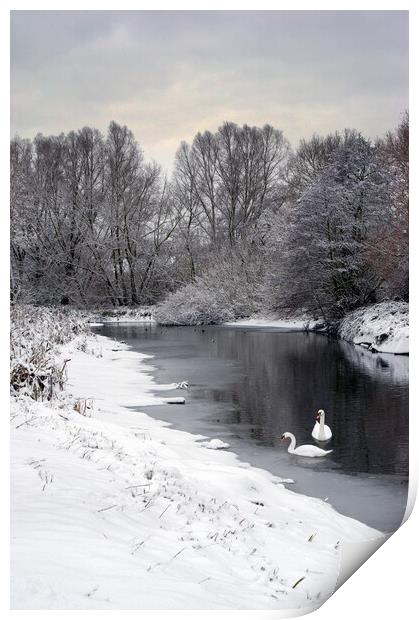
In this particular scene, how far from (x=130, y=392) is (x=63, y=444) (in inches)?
144

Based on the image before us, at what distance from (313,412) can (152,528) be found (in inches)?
126

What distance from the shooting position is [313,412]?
5953mm

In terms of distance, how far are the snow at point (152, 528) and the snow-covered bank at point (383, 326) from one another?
8.20ft

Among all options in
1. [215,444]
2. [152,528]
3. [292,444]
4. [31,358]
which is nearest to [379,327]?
[292,444]

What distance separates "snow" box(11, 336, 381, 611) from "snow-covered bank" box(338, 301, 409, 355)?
2.50 meters

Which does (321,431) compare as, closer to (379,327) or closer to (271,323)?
(379,327)

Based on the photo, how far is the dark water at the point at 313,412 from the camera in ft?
13.9

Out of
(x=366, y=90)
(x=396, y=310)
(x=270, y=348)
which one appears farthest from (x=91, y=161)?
(x=270, y=348)

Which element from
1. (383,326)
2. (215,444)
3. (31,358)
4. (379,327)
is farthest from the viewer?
(379,327)

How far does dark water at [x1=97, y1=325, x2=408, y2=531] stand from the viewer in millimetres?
4238

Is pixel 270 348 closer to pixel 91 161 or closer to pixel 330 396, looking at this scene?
pixel 330 396

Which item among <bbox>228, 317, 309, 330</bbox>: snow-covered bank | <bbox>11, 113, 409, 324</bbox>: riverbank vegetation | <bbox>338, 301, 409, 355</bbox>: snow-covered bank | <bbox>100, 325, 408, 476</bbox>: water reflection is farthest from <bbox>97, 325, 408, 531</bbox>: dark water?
<bbox>228, 317, 309, 330</bbox>: snow-covered bank
